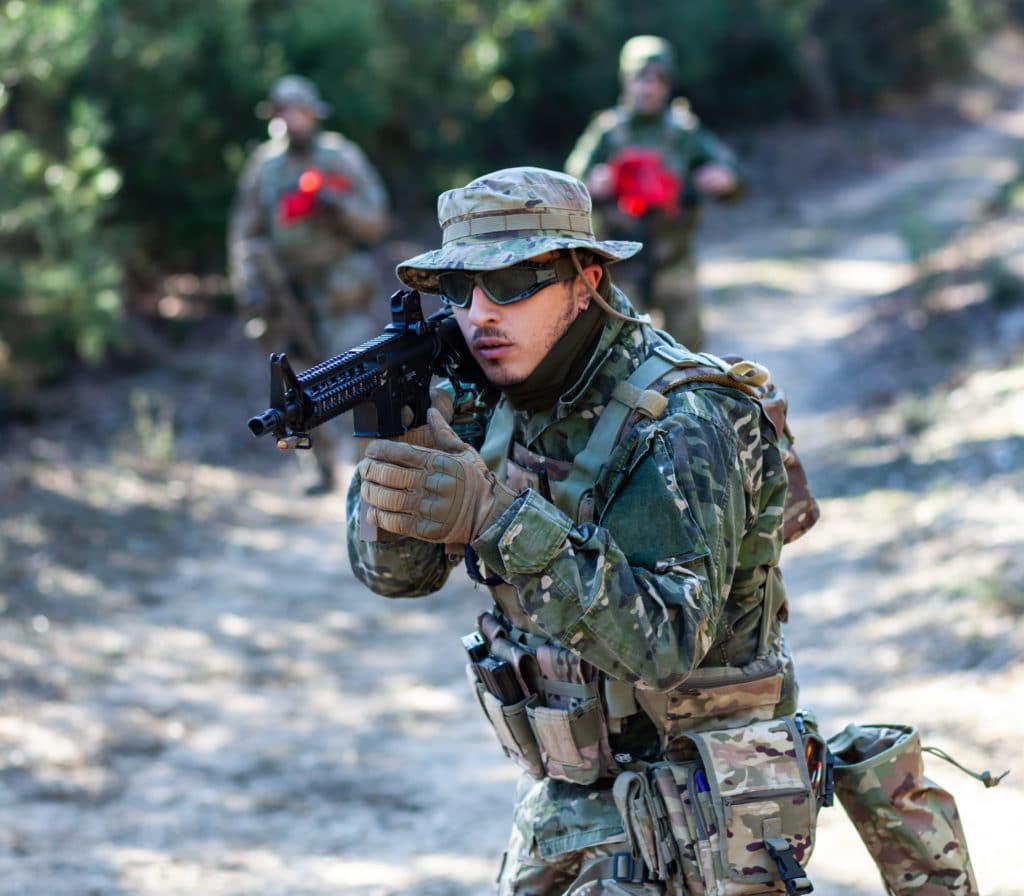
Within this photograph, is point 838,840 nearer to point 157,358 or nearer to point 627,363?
point 627,363

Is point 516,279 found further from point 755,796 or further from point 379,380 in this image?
point 755,796

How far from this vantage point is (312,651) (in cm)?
698

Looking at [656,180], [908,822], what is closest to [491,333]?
[908,822]

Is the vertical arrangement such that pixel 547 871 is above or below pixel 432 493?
below


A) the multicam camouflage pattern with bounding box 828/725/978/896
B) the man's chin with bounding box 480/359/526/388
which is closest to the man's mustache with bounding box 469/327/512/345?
the man's chin with bounding box 480/359/526/388

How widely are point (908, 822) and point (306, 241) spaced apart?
22.6ft

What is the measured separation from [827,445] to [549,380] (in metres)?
7.13

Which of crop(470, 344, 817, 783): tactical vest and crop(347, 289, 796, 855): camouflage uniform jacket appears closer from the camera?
crop(347, 289, 796, 855): camouflage uniform jacket

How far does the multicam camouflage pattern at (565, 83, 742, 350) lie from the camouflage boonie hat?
6.38 metres

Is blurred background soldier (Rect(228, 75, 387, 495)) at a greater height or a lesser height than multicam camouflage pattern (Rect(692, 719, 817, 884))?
greater

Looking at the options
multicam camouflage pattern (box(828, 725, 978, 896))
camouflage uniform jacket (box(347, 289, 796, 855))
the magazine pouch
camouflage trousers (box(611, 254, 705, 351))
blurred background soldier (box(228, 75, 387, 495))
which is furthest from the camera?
camouflage trousers (box(611, 254, 705, 351))

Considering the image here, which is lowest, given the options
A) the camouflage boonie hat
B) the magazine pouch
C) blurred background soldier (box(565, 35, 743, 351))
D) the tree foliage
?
the magazine pouch

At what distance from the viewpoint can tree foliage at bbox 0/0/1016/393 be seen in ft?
32.7

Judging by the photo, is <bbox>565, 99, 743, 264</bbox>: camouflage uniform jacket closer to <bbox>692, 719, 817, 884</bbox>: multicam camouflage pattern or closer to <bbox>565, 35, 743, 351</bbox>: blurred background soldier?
<bbox>565, 35, 743, 351</bbox>: blurred background soldier
